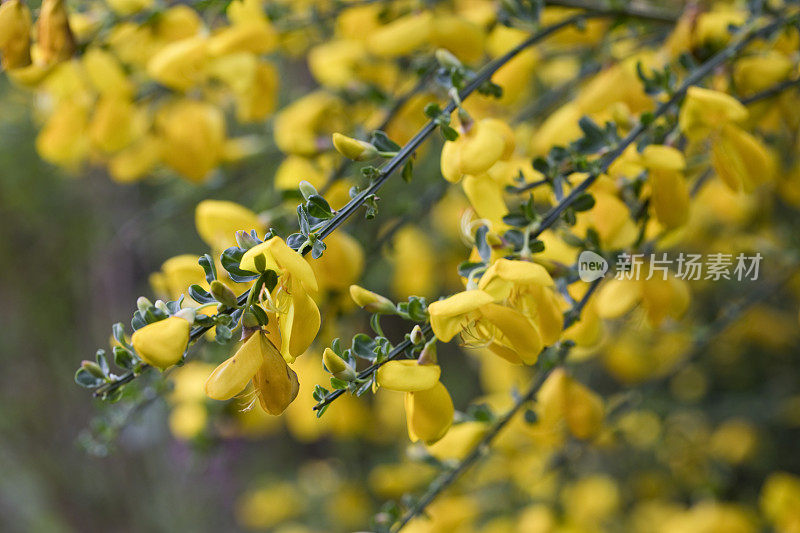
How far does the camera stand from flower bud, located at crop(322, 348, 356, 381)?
1.02ft

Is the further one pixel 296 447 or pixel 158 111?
pixel 296 447

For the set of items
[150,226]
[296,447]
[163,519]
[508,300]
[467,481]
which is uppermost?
[508,300]

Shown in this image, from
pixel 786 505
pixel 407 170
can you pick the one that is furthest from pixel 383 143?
pixel 786 505

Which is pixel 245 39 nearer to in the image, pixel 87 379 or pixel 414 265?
pixel 87 379

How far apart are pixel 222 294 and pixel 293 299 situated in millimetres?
35

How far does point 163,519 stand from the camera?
1.54 metres

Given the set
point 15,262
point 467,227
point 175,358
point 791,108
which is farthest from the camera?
point 15,262

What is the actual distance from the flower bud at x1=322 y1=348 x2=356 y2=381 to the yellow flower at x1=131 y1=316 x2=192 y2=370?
0.06 m

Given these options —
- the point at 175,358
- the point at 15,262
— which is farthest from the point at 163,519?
the point at 175,358

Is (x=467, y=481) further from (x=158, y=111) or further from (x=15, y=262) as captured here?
(x=15, y=262)

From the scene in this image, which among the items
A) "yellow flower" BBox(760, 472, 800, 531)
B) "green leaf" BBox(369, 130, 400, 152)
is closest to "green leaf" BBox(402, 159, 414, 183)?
"green leaf" BBox(369, 130, 400, 152)

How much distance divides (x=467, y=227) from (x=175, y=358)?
179mm

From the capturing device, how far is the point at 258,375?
0.31m

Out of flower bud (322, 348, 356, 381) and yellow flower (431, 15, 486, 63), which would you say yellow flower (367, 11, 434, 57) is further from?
flower bud (322, 348, 356, 381)
